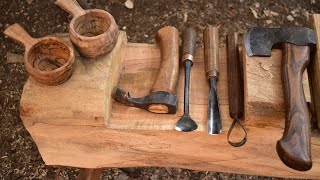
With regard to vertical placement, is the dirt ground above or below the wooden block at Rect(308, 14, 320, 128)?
above

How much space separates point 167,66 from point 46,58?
446mm

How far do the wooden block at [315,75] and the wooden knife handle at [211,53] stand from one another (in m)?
0.35

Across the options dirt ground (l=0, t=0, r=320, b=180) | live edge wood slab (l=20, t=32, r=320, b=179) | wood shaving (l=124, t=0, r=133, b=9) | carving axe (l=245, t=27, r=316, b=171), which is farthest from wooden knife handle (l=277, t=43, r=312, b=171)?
wood shaving (l=124, t=0, r=133, b=9)

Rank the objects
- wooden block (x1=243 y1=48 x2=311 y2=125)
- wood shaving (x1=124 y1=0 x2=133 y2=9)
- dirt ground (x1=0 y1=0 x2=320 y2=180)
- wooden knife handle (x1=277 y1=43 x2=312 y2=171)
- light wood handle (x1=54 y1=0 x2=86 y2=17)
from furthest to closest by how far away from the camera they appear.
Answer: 1. wood shaving (x1=124 y1=0 x2=133 y2=9)
2. dirt ground (x1=0 y1=0 x2=320 y2=180)
3. light wood handle (x1=54 y1=0 x2=86 y2=17)
4. wooden block (x1=243 y1=48 x2=311 y2=125)
5. wooden knife handle (x1=277 y1=43 x2=312 y2=171)

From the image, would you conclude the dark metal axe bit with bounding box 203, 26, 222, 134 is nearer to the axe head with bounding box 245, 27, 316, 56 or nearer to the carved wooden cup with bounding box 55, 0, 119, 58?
the axe head with bounding box 245, 27, 316, 56

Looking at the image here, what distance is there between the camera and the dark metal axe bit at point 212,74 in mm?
1453

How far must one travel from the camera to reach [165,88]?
1.49 meters

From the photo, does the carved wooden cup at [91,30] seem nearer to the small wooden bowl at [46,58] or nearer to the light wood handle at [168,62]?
the small wooden bowl at [46,58]

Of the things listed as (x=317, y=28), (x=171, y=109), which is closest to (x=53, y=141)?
(x=171, y=109)

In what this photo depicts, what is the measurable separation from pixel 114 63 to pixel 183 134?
37 centimetres

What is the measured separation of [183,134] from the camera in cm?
154

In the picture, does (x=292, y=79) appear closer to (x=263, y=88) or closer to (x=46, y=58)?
(x=263, y=88)

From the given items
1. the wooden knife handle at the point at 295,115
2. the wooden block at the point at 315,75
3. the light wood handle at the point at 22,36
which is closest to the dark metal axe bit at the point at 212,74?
the wooden knife handle at the point at 295,115

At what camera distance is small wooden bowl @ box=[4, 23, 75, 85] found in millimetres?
1407
